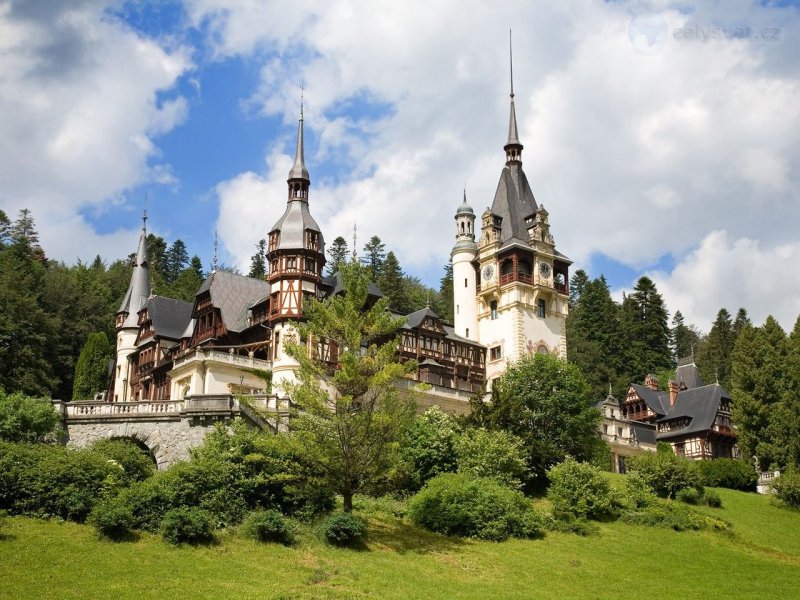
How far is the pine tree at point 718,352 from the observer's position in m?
101

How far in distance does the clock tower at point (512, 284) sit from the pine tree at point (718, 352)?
115ft

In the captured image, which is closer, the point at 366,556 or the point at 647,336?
the point at 366,556

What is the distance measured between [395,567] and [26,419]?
1623 centimetres

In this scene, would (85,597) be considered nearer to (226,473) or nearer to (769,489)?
(226,473)

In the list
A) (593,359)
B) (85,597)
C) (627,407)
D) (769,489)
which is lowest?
(85,597)

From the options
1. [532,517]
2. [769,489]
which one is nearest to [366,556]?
[532,517]

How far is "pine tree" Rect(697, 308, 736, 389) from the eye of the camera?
101m

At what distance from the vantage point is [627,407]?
82875mm

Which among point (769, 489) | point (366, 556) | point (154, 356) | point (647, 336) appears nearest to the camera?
point (366, 556)

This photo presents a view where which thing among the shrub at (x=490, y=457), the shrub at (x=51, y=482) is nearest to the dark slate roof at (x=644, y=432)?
the shrub at (x=490, y=457)

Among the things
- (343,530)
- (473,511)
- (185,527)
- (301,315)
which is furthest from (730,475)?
(185,527)

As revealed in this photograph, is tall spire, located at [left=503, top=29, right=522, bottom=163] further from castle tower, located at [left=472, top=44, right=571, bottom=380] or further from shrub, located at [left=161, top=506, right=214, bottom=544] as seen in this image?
shrub, located at [left=161, top=506, right=214, bottom=544]

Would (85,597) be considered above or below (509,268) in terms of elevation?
below

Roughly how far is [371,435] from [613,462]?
1433 inches
